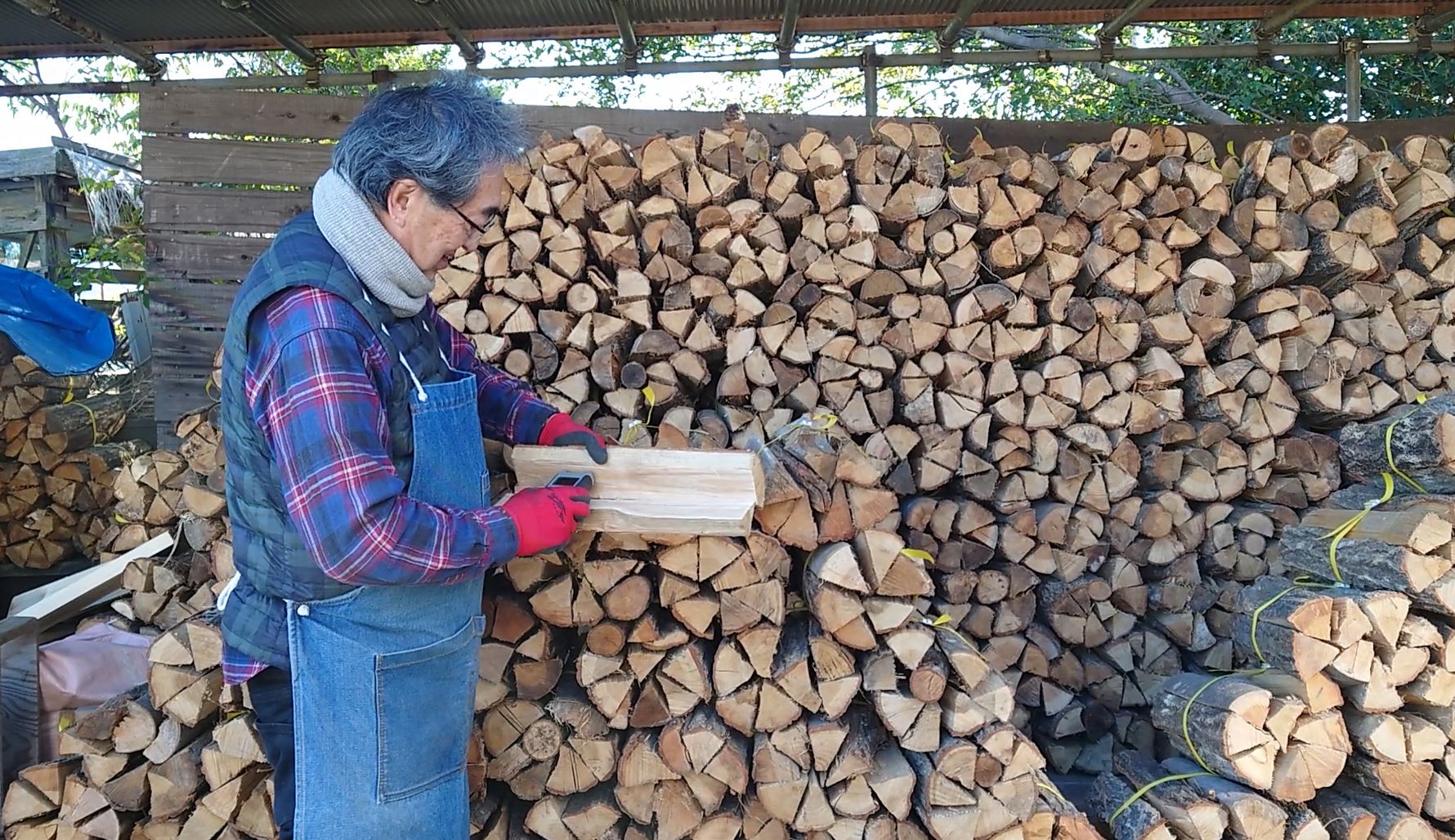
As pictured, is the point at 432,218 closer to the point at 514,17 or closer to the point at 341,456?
the point at 341,456

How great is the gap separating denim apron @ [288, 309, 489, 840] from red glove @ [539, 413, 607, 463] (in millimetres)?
287

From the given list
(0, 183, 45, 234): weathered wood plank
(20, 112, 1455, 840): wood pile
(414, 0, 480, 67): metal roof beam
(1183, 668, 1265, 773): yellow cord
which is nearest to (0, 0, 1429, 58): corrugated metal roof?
(414, 0, 480, 67): metal roof beam

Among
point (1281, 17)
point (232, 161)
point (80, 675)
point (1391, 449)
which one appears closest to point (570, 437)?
point (80, 675)

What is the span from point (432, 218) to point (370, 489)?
20.0 inches

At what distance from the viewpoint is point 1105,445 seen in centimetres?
316

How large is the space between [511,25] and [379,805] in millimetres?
3242

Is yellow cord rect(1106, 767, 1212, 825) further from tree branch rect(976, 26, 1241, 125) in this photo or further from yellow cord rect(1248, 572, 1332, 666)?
tree branch rect(976, 26, 1241, 125)

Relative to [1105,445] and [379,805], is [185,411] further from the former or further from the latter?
[1105,445]

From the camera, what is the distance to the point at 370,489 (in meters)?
1.37

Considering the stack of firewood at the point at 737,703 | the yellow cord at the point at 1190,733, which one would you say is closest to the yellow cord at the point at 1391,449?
the yellow cord at the point at 1190,733

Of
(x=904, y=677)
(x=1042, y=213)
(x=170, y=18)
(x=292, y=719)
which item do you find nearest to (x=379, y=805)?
(x=292, y=719)

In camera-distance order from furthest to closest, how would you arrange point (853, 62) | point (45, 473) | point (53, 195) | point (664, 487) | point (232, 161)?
point (53, 195)
point (45, 473)
point (853, 62)
point (232, 161)
point (664, 487)

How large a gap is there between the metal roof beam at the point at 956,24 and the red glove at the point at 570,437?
2547mm

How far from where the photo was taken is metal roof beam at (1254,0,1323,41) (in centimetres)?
363
